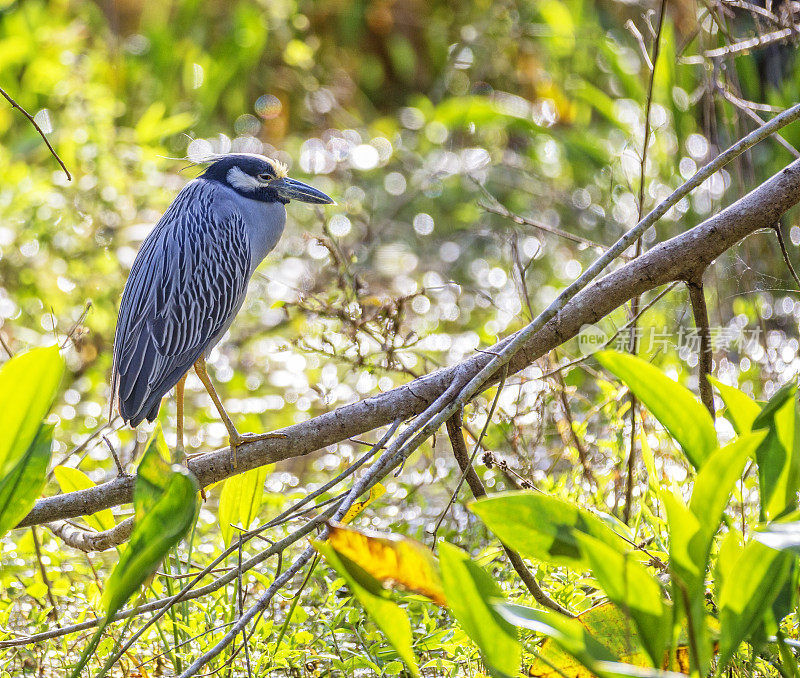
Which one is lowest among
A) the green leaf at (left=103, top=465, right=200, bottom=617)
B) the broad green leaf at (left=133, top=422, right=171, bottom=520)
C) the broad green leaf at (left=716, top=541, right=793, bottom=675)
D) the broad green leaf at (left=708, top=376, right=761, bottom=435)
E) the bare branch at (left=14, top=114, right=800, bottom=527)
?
the broad green leaf at (left=716, top=541, right=793, bottom=675)

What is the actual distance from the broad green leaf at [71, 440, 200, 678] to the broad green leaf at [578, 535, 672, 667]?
59 cm

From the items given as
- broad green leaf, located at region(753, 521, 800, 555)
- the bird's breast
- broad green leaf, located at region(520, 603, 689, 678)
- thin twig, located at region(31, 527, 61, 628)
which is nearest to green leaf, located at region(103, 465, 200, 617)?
broad green leaf, located at region(520, 603, 689, 678)

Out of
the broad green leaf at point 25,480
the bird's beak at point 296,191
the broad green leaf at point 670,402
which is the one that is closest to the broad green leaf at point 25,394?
the broad green leaf at point 25,480

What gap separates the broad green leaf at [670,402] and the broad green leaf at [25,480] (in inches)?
38.5

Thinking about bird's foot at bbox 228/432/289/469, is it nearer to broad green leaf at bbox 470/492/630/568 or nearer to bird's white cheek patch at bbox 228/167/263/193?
broad green leaf at bbox 470/492/630/568

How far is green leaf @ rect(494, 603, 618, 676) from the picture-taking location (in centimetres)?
114

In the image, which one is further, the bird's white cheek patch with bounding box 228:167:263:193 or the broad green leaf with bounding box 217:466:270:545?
the bird's white cheek patch with bounding box 228:167:263:193

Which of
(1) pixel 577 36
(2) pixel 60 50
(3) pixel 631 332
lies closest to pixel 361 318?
(3) pixel 631 332

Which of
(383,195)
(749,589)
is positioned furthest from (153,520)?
(383,195)

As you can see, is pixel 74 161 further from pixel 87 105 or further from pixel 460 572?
pixel 460 572

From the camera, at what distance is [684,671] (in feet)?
5.60

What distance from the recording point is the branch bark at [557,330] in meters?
1.91

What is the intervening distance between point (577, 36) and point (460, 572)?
5.33 metres

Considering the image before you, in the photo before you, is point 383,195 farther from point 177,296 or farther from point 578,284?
point 578,284
